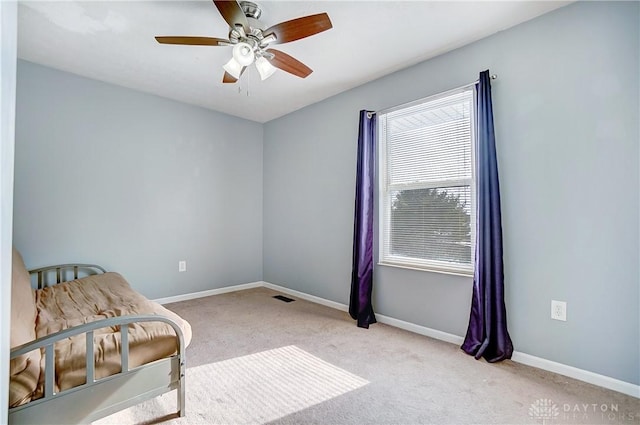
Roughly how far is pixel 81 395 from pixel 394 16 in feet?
9.11

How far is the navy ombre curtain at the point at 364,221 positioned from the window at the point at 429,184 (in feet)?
0.35

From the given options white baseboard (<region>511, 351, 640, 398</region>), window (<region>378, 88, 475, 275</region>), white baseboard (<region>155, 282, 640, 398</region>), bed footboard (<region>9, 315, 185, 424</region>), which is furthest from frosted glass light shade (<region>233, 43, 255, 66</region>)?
white baseboard (<region>511, 351, 640, 398</region>)

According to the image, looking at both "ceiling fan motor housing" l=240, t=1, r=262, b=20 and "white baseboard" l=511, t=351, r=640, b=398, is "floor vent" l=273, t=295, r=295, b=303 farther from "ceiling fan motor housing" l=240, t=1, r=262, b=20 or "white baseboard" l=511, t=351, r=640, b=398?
"ceiling fan motor housing" l=240, t=1, r=262, b=20

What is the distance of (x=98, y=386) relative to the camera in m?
1.40

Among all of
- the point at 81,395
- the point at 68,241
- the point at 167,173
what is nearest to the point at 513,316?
the point at 81,395

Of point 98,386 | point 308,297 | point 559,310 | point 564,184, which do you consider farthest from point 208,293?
point 564,184

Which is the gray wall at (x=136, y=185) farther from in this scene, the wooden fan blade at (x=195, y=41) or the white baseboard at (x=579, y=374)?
the white baseboard at (x=579, y=374)

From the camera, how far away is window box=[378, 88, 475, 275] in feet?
8.32

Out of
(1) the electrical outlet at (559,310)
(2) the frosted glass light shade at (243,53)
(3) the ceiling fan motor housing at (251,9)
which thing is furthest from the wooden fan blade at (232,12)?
(1) the electrical outlet at (559,310)

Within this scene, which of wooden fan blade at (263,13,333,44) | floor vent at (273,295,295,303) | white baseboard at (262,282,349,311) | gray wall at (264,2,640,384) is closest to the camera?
wooden fan blade at (263,13,333,44)

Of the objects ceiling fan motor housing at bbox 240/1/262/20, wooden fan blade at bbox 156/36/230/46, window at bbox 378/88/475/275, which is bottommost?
window at bbox 378/88/475/275

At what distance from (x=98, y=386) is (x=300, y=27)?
2.11 m

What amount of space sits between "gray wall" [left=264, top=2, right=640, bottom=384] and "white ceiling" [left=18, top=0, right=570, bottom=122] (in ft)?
0.74

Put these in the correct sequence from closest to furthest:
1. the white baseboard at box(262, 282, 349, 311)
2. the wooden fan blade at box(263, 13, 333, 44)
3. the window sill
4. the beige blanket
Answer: the beige blanket < the wooden fan blade at box(263, 13, 333, 44) < the window sill < the white baseboard at box(262, 282, 349, 311)
